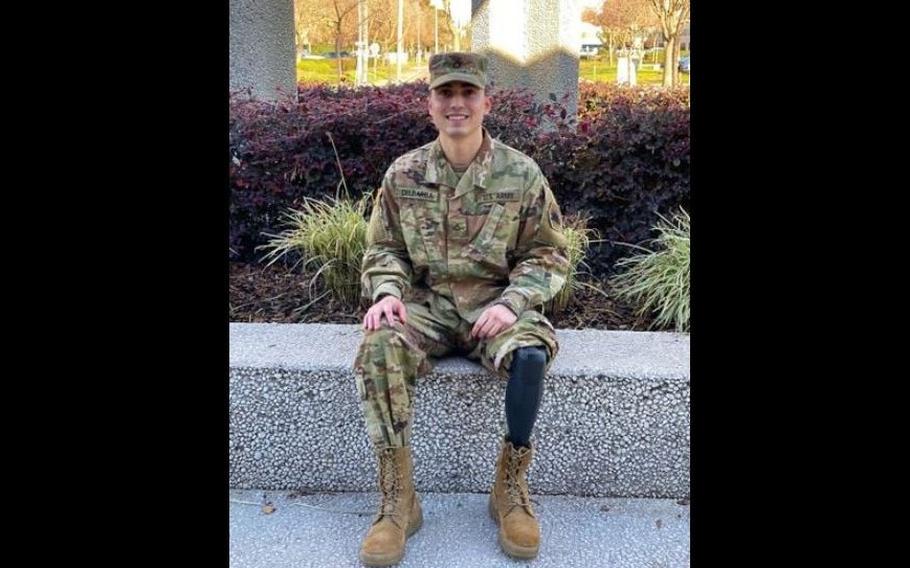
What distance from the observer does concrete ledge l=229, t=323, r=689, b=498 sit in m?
2.80

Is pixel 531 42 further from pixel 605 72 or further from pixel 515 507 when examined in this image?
pixel 605 72

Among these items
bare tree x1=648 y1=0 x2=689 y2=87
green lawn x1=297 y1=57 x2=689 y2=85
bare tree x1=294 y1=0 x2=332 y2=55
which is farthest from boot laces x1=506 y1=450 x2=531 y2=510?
green lawn x1=297 y1=57 x2=689 y2=85

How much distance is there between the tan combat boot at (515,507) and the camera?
2.46m

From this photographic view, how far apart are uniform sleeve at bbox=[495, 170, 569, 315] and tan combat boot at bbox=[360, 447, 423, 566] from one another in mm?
659

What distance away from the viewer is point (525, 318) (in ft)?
8.32

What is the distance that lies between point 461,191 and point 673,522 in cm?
145

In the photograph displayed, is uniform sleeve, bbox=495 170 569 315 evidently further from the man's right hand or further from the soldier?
the man's right hand

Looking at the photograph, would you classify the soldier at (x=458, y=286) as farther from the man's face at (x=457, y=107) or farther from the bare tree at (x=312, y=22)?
the bare tree at (x=312, y=22)

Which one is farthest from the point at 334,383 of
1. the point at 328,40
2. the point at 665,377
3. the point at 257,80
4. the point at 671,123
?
the point at 328,40

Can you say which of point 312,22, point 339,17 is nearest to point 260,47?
point 339,17

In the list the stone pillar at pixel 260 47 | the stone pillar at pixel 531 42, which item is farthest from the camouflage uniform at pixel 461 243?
the stone pillar at pixel 260 47

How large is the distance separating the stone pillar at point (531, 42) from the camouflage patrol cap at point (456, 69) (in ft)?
13.7

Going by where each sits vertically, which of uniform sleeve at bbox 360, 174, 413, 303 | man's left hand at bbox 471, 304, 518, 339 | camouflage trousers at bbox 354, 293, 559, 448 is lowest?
camouflage trousers at bbox 354, 293, 559, 448

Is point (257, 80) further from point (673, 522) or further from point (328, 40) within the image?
point (328, 40)
